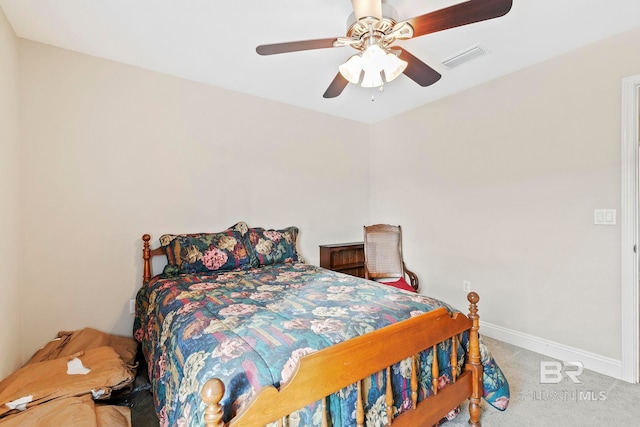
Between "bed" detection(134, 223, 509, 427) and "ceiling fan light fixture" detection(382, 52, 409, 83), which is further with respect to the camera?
"ceiling fan light fixture" detection(382, 52, 409, 83)

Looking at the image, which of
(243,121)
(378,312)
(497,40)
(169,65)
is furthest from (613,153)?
(169,65)

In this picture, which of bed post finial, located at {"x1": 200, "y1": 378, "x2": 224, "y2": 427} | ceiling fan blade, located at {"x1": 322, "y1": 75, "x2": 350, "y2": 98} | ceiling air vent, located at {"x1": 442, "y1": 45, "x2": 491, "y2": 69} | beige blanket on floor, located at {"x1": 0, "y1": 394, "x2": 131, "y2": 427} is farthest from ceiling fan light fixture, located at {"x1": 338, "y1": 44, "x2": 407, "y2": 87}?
beige blanket on floor, located at {"x1": 0, "y1": 394, "x2": 131, "y2": 427}

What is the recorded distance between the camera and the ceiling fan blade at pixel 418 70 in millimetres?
1874

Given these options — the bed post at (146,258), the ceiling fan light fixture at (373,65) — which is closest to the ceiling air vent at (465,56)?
the ceiling fan light fixture at (373,65)

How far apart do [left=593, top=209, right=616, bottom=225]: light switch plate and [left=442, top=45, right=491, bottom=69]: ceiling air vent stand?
1.52 meters

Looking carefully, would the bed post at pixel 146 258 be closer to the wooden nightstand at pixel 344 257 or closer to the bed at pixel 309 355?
the bed at pixel 309 355

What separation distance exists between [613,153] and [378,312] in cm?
221

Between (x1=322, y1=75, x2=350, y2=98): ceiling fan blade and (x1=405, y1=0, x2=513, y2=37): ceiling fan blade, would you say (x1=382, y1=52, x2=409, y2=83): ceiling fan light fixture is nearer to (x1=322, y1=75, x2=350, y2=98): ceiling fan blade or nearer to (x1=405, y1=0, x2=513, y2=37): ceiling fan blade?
(x1=405, y1=0, x2=513, y2=37): ceiling fan blade

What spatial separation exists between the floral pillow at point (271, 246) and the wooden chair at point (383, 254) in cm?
88

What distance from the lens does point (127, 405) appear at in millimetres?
1960

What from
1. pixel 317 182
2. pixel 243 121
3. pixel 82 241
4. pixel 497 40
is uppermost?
pixel 497 40

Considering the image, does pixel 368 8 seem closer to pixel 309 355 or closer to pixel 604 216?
pixel 309 355

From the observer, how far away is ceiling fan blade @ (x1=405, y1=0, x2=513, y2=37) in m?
1.36

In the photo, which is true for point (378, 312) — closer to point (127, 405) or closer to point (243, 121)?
point (127, 405)
